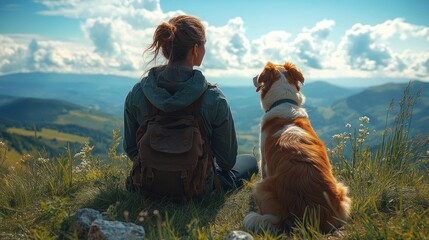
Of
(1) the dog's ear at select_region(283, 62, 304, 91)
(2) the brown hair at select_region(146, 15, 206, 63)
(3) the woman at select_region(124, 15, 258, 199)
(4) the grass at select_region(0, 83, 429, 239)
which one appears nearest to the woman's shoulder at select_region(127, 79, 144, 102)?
(3) the woman at select_region(124, 15, 258, 199)

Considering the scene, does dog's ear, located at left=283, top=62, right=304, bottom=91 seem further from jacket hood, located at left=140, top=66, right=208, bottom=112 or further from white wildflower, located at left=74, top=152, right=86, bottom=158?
white wildflower, located at left=74, top=152, right=86, bottom=158

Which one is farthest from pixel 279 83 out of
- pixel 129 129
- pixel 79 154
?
pixel 79 154

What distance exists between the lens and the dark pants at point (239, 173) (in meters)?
5.48

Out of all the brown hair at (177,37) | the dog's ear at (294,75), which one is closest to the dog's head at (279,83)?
the dog's ear at (294,75)

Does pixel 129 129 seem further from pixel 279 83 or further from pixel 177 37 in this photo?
pixel 279 83

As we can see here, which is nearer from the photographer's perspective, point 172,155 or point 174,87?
point 172,155

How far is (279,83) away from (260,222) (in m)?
2.36

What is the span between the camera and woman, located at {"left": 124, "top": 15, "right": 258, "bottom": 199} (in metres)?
4.32

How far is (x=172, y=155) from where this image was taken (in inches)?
166

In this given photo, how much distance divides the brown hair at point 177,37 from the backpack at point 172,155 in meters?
0.63

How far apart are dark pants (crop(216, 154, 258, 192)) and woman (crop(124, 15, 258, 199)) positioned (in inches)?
19.2

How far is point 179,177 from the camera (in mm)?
4398

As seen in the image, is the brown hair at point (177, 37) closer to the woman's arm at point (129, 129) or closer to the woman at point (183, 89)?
the woman at point (183, 89)

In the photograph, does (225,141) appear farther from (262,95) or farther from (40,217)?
(40,217)
